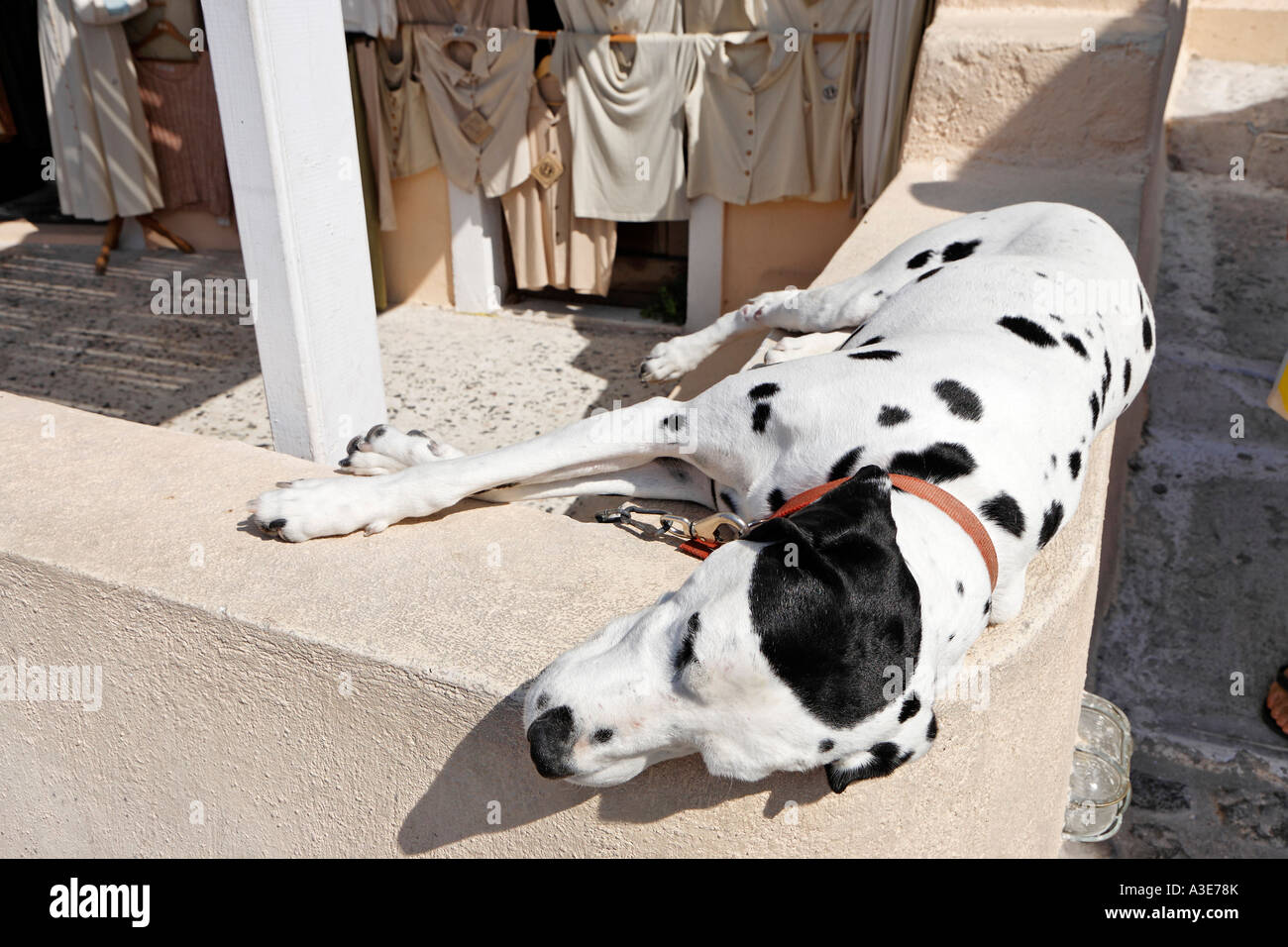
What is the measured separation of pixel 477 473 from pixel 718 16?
16.5 feet

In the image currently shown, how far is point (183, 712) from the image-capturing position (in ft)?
6.26

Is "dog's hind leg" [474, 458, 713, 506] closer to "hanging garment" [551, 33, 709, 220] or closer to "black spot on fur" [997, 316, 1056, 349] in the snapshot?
"black spot on fur" [997, 316, 1056, 349]

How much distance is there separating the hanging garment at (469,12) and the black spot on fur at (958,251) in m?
4.66

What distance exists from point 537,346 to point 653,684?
558cm

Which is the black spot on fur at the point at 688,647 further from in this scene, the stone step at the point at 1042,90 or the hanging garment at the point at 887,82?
the hanging garment at the point at 887,82

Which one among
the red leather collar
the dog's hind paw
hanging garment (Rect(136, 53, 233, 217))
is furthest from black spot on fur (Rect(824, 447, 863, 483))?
hanging garment (Rect(136, 53, 233, 217))

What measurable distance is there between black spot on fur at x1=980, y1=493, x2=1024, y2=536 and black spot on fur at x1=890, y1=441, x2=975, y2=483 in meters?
0.07

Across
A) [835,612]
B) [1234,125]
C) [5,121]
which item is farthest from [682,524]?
[5,121]

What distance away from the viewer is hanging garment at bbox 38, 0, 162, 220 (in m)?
6.68

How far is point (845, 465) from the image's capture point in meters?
1.74

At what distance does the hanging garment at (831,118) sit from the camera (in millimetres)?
5949
